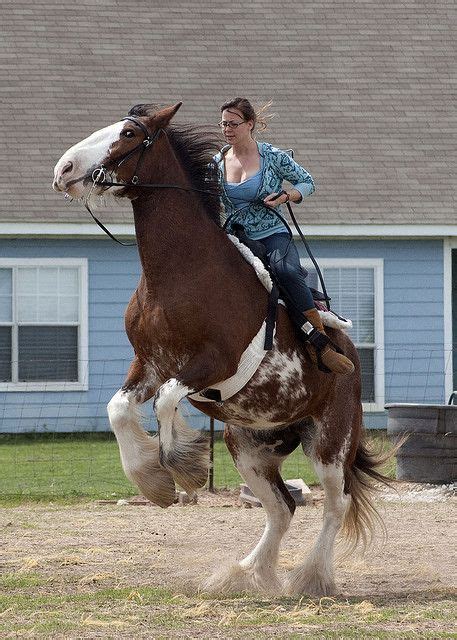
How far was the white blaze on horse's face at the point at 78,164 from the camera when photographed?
653cm

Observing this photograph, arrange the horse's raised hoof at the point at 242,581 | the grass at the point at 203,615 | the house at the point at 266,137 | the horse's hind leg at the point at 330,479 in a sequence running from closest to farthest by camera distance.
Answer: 1. the grass at the point at 203,615
2. the horse's raised hoof at the point at 242,581
3. the horse's hind leg at the point at 330,479
4. the house at the point at 266,137

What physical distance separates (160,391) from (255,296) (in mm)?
878

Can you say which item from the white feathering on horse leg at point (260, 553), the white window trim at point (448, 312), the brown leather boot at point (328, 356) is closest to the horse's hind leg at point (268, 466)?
the white feathering on horse leg at point (260, 553)

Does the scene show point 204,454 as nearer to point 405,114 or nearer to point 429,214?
point 429,214

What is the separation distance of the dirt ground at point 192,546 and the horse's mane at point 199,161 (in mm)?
2203

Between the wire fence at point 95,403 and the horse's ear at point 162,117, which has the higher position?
the horse's ear at point 162,117

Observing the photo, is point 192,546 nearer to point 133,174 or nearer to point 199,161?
point 199,161

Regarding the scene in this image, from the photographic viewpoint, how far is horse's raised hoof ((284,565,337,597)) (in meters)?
7.30

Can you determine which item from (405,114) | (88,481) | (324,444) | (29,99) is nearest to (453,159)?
(405,114)

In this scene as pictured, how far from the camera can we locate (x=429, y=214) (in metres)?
17.8

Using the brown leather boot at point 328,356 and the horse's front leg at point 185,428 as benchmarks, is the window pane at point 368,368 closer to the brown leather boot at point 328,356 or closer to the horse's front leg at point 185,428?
the brown leather boot at point 328,356

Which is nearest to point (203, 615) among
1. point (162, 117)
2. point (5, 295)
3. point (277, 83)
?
point (162, 117)

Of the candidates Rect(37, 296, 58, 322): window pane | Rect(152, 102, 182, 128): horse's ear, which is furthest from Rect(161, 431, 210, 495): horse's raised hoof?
Rect(37, 296, 58, 322): window pane

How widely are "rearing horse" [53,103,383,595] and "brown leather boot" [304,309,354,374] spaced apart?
0.34ft
